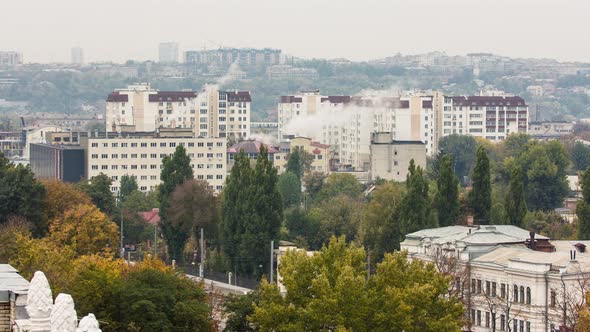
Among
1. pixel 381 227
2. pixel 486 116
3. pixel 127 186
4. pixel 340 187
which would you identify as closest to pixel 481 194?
pixel 381 227

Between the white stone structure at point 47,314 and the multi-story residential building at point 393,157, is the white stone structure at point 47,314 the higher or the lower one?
the higher one

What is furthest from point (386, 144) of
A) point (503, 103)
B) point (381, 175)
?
point (503, 103)

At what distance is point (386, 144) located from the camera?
128625 millimetres

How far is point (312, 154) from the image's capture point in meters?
142

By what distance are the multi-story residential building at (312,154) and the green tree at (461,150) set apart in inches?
348

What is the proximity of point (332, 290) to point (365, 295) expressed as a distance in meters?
0.72

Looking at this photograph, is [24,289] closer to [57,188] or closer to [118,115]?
[57,188]

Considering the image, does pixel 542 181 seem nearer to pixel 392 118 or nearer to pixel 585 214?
pixel 585 214

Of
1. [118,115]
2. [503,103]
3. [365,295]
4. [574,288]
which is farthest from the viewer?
[503,103]

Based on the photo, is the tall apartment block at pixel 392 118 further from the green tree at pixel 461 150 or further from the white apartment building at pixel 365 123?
the green tree at pixel 461 150

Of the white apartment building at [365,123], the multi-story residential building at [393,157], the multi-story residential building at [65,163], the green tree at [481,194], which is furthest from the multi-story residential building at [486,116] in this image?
the green tree at [481,194]

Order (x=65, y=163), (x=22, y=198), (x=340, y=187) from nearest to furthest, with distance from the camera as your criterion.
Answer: (x=22, y=198), (x=340, y=187), (x=65, y=163)

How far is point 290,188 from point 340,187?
3918 mm

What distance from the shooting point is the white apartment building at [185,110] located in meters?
157
